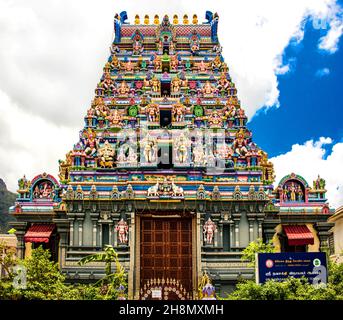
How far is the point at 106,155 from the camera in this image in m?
36.5

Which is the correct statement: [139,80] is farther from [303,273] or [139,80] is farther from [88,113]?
[303,273]

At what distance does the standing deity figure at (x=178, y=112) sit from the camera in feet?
123

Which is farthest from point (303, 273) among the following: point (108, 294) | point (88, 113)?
point (88, 113)

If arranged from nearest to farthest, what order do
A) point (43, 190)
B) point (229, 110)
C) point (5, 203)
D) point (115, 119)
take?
point (43, 190) < point (115, 119) < point (229, 110) < point (5, 203)

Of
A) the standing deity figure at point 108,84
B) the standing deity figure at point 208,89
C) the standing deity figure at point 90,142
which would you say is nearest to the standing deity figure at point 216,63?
the standing deity figure at point 208,89

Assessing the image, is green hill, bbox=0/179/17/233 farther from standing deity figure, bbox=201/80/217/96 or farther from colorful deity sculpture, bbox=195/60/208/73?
standing deity figure, bbox=201/80/217/96

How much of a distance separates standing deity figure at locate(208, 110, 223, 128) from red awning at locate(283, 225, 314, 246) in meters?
9.17

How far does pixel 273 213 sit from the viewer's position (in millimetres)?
36438

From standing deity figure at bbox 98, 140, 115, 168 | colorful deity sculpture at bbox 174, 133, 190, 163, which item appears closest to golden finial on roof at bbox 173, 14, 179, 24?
colorful deity sculpture at bbox 174, 133, 190, 163

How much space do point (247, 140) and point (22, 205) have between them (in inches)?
688

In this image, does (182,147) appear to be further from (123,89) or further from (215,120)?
(123,89)

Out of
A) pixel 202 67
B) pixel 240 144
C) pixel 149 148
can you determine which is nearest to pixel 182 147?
pixel 149 148

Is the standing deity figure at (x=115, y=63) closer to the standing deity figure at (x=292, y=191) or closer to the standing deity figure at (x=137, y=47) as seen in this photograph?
the standing deity figure at (x=137, y=47)

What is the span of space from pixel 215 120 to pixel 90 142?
31.2ft
